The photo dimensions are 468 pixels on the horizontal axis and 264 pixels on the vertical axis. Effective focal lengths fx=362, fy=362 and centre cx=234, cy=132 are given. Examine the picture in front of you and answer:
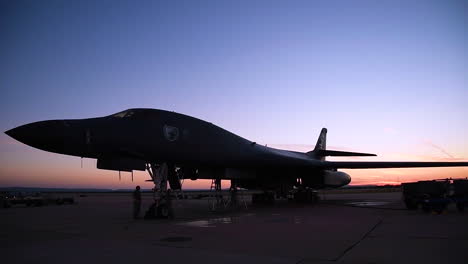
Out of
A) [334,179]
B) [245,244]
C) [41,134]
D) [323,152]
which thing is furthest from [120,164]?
[323,152]

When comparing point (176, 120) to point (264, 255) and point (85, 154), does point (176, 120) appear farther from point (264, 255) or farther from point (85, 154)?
point (264, 255)

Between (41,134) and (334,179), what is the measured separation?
16.3 metres

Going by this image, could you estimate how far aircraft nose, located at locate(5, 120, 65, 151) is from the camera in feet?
27.8

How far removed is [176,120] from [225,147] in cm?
258

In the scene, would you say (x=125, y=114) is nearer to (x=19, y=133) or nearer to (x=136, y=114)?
(x=136, y=114)

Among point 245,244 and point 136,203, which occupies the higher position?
point 136,203

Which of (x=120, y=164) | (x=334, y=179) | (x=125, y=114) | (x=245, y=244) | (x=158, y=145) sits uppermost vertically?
(x=125, y=114)

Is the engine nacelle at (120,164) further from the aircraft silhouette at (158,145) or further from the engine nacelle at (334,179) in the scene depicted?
the engine nacelle at (334,179)

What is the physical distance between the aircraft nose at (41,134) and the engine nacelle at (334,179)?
14.9 m

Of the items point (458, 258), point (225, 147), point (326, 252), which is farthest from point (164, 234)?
point (225, 147)

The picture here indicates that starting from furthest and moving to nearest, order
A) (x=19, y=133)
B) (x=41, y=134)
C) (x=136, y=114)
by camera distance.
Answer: (x=136, y=114) → (x=41, y=134) → (x=19, y=133)

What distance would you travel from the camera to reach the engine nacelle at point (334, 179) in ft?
66.7

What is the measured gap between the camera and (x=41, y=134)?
8555 mm

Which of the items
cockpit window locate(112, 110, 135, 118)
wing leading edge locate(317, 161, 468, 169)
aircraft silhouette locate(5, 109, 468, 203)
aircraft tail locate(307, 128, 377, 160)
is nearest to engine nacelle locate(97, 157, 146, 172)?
aircraft silhouette locate(5, 109, 468, 203)
